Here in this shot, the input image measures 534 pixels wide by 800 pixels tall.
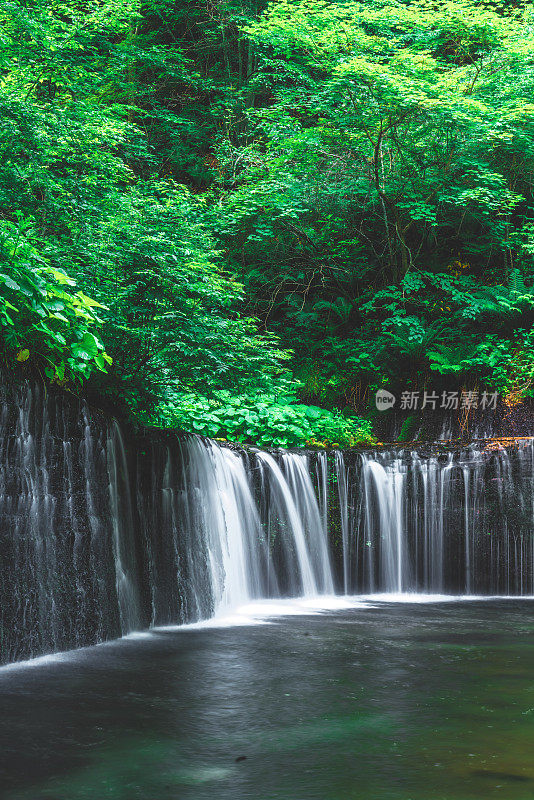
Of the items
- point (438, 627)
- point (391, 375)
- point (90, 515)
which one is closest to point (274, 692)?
point (90, 515)

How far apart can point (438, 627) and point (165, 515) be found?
3.17m

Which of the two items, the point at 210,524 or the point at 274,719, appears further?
the point at 210,524

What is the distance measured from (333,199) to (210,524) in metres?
9.09

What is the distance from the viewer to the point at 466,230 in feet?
53.9

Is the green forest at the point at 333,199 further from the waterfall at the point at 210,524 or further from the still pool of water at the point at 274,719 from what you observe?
the still pool of water at the point at 274,719

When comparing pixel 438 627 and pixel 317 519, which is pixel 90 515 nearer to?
pixel 438 627

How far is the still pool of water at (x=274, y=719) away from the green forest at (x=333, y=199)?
10.7ft

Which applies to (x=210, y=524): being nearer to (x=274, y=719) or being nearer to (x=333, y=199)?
(x=274, y=719)

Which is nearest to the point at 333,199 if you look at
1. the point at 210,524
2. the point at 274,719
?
the point at 210,524

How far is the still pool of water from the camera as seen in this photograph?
11.2 feet

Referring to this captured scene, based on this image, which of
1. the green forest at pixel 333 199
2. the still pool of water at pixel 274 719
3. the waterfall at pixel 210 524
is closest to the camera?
the still pool of water at pixel 274 719

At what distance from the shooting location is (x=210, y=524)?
9273mm

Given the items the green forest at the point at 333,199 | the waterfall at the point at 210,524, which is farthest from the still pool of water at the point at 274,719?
the green forest at the point at 333,199

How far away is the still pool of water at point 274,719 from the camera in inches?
134
